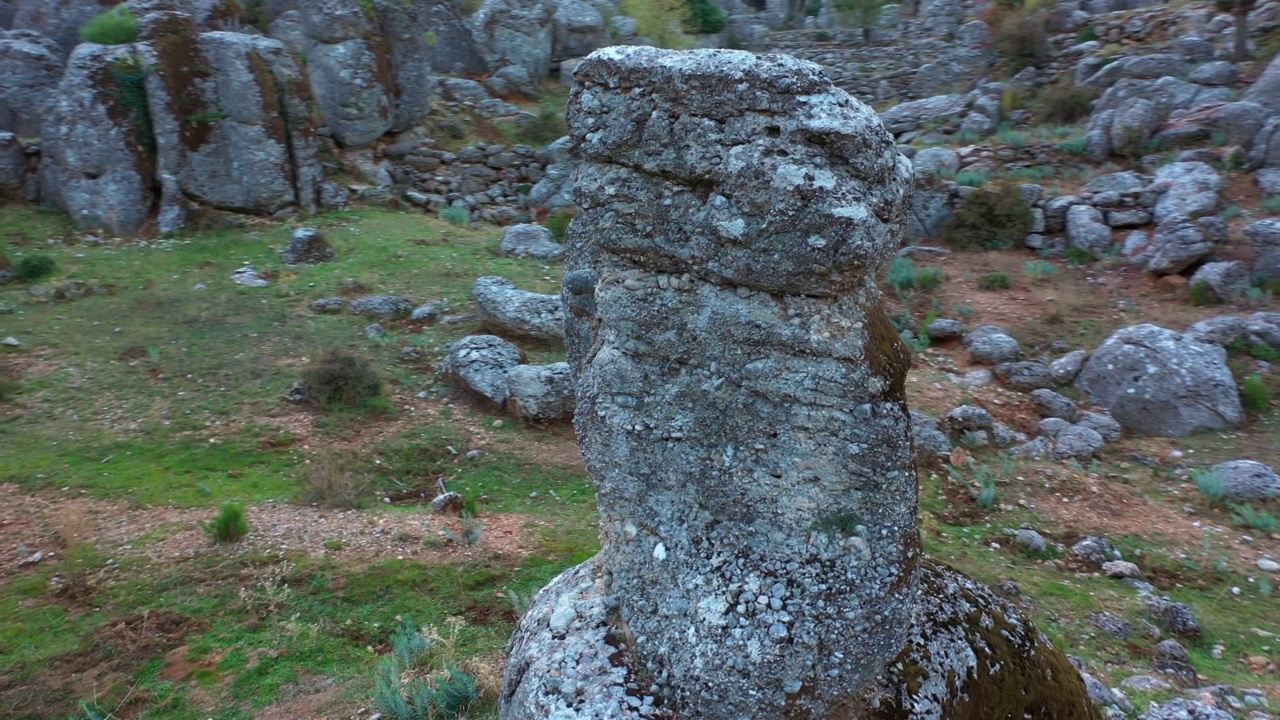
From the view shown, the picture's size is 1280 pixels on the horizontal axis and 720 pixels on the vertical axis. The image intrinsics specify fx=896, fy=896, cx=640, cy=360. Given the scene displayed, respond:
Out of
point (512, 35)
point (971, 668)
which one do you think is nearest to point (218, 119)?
point (512, 35)

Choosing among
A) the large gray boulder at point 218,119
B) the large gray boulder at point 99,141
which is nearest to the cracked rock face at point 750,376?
the large gray boulder at point 218,119

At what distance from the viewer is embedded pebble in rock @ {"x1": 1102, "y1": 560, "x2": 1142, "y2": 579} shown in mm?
6883

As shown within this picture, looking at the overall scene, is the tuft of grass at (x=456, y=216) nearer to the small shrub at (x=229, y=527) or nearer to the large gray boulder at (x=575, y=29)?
the large gray boulder at (x=575, y=29)

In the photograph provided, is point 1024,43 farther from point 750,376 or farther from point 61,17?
point 750,376

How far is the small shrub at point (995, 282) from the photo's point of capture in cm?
1434

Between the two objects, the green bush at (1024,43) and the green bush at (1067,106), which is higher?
the green bush at (1024,43)

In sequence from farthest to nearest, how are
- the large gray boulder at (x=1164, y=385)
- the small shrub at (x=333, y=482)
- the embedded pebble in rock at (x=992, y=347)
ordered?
the embedded pebble in rock at (x=992, y=347), the large gray boulder at (x=1164, y=385), the small shrub at (x=333, y=482)

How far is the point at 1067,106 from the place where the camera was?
20328 millimetres

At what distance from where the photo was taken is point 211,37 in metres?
15.3

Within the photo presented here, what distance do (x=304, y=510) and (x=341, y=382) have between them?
237cm

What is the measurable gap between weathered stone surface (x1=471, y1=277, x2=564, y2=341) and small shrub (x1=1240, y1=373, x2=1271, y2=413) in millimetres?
7891

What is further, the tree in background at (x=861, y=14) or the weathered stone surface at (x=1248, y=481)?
the tree in background at (x=861, y=14)

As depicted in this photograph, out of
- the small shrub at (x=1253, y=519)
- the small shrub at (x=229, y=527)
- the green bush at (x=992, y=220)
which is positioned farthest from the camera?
the green bush at (x=992, y=220)

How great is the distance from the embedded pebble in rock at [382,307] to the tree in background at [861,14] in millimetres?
25260
